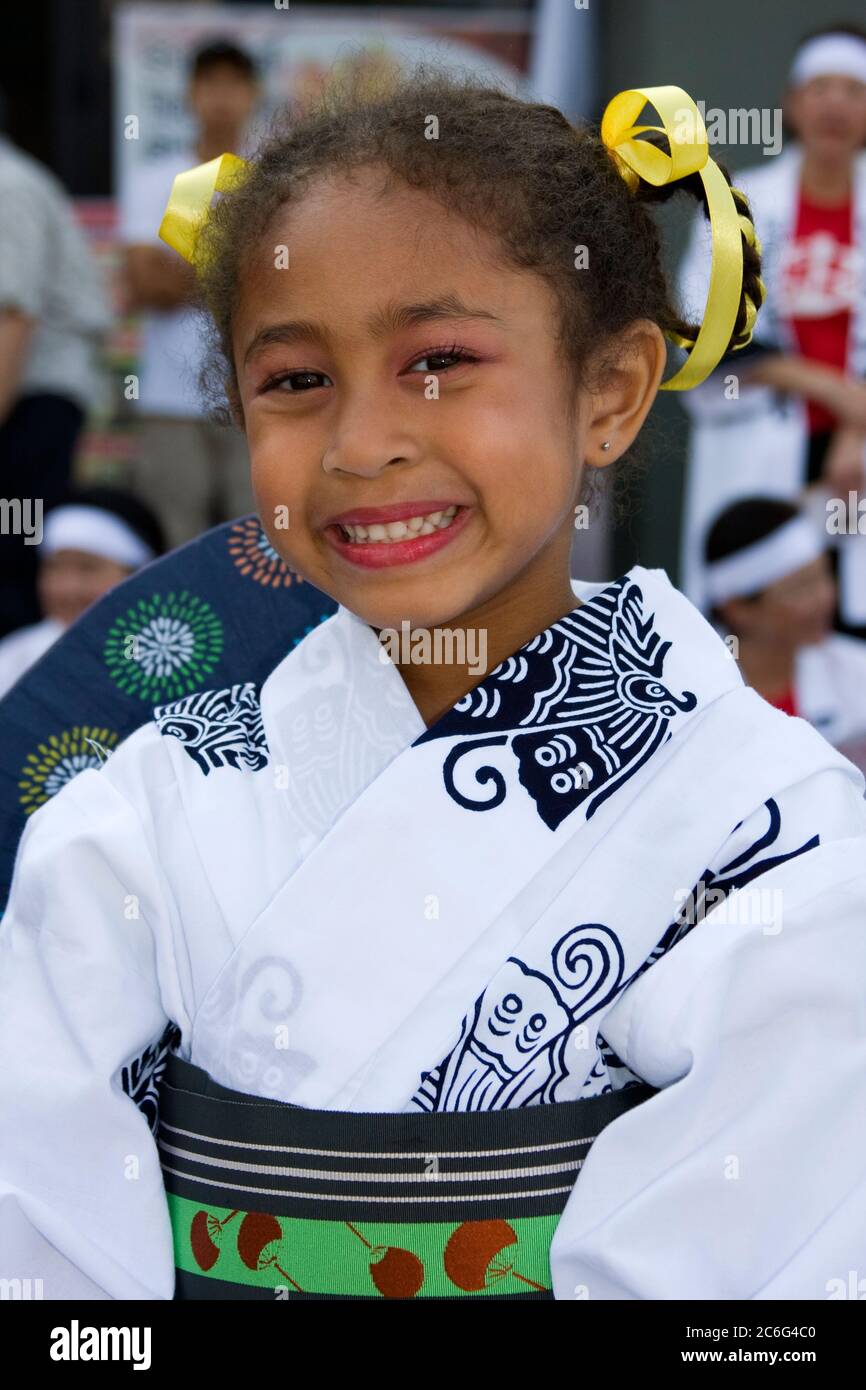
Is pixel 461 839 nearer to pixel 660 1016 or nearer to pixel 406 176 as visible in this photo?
pixel 660 1016

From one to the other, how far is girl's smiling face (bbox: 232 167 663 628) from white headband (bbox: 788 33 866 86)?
2.75m

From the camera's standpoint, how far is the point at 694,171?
164 centimetres

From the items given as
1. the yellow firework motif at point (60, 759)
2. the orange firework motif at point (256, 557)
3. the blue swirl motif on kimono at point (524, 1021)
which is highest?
the orange firework motif at point (256, 557)

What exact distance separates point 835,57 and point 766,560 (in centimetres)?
119

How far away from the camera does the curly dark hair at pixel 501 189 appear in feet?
5.14

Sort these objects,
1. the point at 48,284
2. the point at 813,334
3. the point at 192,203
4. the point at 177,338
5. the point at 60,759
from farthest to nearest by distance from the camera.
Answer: the point at 177,338 < the point at 48,284 < the point at 813,334 < the point at 60,759 < the point at 192,203

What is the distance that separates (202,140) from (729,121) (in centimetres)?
135

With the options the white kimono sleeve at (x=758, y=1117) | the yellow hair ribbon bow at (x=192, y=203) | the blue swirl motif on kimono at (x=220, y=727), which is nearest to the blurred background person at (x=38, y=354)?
the yellow hair ribbon bow at (x=192, y=203)

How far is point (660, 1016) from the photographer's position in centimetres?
142

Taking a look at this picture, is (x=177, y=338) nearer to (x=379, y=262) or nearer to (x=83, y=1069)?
(x=379, y=262)

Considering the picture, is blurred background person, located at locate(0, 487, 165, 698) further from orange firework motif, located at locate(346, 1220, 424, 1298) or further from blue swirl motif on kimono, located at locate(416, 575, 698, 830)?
orange firework motif, located at locate(346, 1220, 424, 1298)

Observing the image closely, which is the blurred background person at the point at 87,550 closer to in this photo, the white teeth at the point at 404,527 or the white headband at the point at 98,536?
the white headband at the point at 98,536

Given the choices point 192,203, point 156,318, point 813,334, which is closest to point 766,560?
point 813,334

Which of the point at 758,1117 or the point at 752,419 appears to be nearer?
the point at 758,1117
